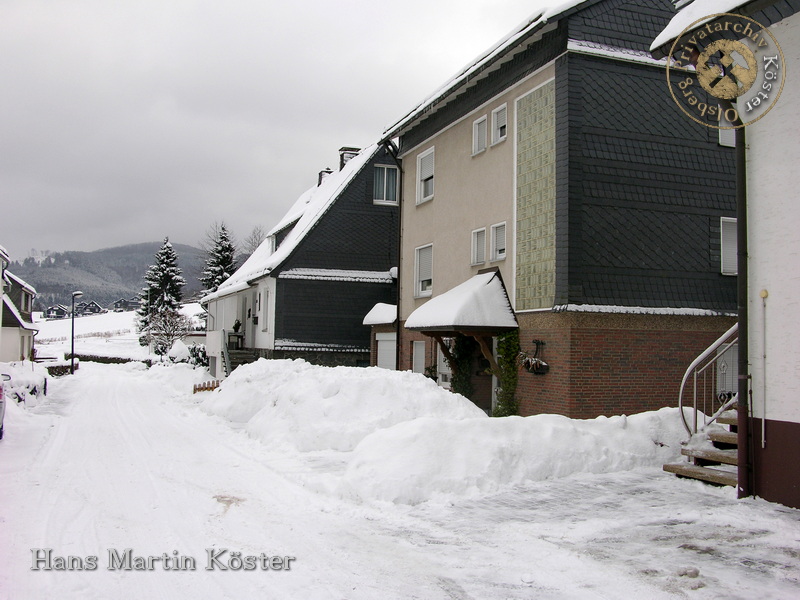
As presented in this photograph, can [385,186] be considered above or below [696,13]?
above

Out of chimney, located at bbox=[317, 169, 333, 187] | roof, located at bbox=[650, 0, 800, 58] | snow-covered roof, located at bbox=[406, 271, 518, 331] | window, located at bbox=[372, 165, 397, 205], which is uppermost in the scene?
chimney, located at bbox=[317, 169, 333, 187]

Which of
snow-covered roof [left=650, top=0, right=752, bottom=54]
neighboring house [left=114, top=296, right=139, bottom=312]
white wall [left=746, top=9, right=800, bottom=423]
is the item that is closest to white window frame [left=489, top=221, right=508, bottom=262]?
snow-covered roof [left=650, top=0, right=752, bottom=54]

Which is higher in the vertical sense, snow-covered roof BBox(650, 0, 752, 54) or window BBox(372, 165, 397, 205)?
window BBox(372, 165, 397, 205)

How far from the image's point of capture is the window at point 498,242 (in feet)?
54.1

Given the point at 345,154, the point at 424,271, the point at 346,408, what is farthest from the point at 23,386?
the point at 345,154

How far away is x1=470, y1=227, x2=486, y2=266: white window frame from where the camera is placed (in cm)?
1744

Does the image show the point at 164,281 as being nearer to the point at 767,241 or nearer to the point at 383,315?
the point at 383,315

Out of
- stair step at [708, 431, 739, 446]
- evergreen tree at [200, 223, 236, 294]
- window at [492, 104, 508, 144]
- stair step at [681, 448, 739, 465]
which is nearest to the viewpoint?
stair step at [681, 448, 739, 465]

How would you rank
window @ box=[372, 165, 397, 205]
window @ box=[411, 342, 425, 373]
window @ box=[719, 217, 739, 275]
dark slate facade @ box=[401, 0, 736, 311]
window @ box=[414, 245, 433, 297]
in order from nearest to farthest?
dark slate facade @ box=[401, 0, 736, 311], window @ box=[719, 217, 739, 275], window @ box=[414, 245, 433, 297], window @ box=[411, 342, 425, 373], window @ box=[372, 165, 397, 205]

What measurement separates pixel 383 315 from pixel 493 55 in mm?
Result: 10511

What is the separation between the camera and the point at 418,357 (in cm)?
2134

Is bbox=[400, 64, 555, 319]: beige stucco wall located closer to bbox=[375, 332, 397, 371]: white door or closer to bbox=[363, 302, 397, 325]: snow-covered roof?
bbox=[363, 302, 397, 325]: snow-covered roof

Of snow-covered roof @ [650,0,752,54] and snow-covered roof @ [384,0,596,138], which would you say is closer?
A: snow-covered roof @ [650,0,752,54]

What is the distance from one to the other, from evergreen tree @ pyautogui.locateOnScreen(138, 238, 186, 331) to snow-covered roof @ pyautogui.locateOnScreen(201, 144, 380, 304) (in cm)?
3545
